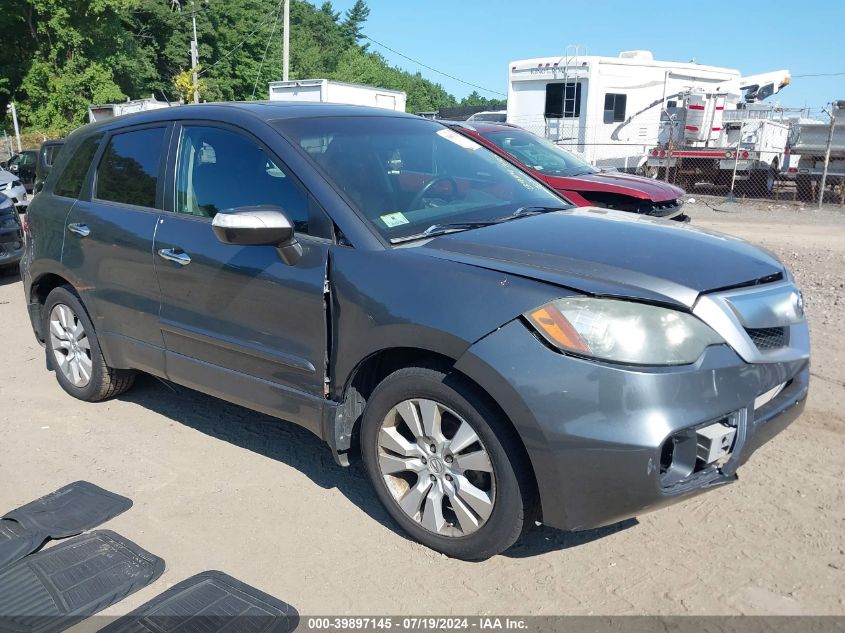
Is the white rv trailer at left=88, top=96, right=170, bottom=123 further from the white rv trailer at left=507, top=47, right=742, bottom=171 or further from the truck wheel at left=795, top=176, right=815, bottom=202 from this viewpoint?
the truck wheel at left=795, top=176, right=815, bottom=202

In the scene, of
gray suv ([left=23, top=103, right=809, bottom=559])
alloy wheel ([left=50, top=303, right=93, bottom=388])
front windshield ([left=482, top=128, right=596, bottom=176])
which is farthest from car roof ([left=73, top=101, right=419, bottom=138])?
front windshield ([left=482, top=128, right=596, bottom=176])

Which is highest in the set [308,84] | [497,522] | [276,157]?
[308,84]

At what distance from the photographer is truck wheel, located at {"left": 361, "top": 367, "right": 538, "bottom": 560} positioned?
279 centimetres

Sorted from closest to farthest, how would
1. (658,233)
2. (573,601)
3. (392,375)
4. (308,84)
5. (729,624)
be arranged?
1. (729,624)
2. (573,601)
3. (392,375)
4. (658,233)
5. (308,84)

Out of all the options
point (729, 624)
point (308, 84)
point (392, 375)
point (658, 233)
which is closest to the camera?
point (729, 624)

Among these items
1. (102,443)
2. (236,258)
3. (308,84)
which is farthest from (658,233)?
(308,84)

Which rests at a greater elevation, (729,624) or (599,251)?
(599,251)

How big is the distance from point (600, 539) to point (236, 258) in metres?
2.13

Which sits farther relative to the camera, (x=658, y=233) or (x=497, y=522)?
(x=658, y=233)

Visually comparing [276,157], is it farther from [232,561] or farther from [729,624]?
[729,624]

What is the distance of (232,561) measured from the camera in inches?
124

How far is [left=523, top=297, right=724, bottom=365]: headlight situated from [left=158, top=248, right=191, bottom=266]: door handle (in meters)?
1.98

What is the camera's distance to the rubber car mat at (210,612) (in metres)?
2.72

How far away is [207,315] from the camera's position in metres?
3.74
